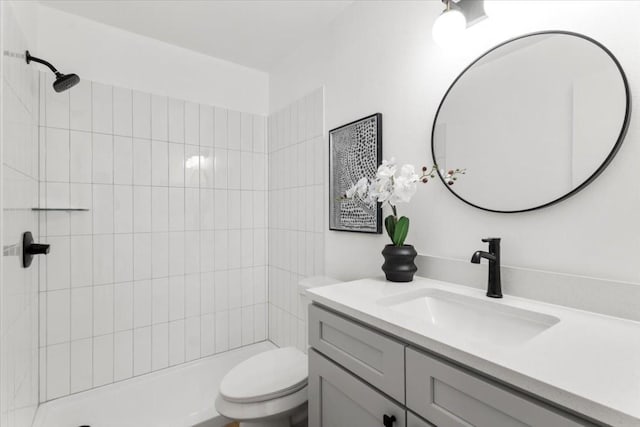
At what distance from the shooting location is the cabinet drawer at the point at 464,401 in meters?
0.54

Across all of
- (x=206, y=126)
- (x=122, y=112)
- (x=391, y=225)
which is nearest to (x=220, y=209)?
(x=206, y=126)

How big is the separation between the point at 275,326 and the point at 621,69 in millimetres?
2361

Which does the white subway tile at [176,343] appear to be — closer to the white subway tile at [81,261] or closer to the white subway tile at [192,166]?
the white subway tile at [81,261]

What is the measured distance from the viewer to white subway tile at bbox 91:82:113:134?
1877 mm

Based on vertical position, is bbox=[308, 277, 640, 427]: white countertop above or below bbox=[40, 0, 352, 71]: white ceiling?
below

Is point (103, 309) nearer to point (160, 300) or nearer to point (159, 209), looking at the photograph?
point (160, 300)

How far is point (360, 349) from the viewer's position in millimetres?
915

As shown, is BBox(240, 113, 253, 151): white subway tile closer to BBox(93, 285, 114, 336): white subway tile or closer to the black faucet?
BBox(93, 285, 114, 336): white subway tile

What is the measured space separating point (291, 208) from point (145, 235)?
38.7 inches

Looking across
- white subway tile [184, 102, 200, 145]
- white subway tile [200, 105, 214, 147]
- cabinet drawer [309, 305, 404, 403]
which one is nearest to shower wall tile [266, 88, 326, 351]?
white subway tile [200, 105, 214, 147]

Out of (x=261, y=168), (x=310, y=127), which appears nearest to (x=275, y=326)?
(x=261, y=168)

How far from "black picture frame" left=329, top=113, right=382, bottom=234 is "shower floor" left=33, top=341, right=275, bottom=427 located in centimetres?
128

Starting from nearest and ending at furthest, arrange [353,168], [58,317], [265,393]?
[265,393] < [353,168] < [58,317]

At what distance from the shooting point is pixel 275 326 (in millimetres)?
2438
